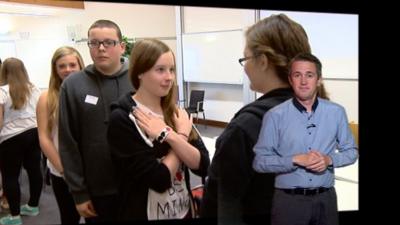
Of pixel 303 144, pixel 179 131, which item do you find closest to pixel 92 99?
pixel 179 131

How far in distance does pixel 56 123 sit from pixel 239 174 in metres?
0.74

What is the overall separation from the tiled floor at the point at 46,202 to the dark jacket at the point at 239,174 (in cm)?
6

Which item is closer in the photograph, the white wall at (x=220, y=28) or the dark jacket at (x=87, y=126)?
the dark jacket at (x=87, y=126)

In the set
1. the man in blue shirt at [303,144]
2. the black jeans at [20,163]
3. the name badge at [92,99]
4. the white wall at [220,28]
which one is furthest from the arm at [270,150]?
the black jeans at [20,163]

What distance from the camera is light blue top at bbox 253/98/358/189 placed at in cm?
144

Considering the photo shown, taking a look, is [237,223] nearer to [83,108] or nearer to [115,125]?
[115,125]

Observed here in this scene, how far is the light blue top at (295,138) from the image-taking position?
56.7 inches

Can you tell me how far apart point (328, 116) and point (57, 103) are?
105cm

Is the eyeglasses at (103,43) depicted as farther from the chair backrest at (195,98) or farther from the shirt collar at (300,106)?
the shirt collar at (300,106)

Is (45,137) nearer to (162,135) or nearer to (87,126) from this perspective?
(87,126)

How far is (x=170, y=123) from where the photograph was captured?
1.44 metres

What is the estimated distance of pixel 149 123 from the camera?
140 cm
